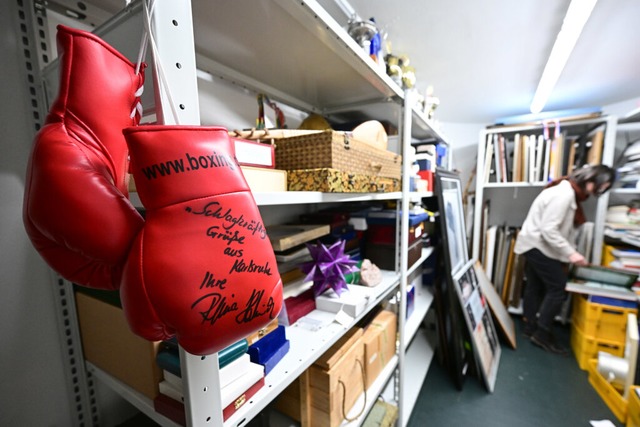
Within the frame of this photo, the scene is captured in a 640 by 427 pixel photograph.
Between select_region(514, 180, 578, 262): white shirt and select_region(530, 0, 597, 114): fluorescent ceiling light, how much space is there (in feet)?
2.53

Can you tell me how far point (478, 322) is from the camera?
1.68 m

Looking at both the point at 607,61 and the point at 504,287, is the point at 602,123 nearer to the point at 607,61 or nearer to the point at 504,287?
the point at 607,61

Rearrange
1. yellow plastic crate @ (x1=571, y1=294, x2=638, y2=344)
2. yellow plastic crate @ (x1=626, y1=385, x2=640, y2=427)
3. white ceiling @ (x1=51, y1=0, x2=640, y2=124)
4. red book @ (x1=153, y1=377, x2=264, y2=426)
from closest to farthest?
red book @ (x1=153, y1=377, x2=264, y2=426) → white ceiling @ (x1=51, y1=0, x2=640, y2=124) → yellow plastic crate @ (x1=626, y1=385, x2=640, y2=427) → yellow plastic crate @ (x1=571, y1=294, x2=638, y2=344)

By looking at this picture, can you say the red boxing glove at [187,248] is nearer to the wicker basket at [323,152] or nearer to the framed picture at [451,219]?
the wicker basket at [323,152]

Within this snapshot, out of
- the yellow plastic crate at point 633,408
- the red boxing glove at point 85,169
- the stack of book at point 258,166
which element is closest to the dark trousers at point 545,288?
the yellow plastic crate at point 633,408

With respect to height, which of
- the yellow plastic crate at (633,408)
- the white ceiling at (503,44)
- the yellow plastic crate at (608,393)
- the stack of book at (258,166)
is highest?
the white ceiling at (503,44)

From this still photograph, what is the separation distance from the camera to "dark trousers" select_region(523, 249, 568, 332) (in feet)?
6.38

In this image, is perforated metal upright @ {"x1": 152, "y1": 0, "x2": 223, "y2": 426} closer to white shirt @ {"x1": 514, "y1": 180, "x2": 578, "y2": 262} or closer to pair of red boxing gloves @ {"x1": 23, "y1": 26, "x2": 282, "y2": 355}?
pair of red boxing gloves @ {"x1": 23, "y1": 26, "x2": 282, "y2": 355}

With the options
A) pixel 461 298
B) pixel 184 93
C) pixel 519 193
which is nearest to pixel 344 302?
pixel 184 93

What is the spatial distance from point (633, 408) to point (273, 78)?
2295 millimetres

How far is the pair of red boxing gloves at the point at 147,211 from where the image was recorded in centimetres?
26

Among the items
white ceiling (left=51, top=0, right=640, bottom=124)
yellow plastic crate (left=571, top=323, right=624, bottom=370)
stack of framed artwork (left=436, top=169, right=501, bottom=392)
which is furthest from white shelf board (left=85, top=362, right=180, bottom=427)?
yellow plastic crate (left=571, top=323, right=624, bottom=370)

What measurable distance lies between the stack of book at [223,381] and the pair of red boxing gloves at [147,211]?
20 centimetres

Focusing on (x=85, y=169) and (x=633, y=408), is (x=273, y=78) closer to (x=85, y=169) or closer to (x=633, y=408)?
(x=85, y=169)
